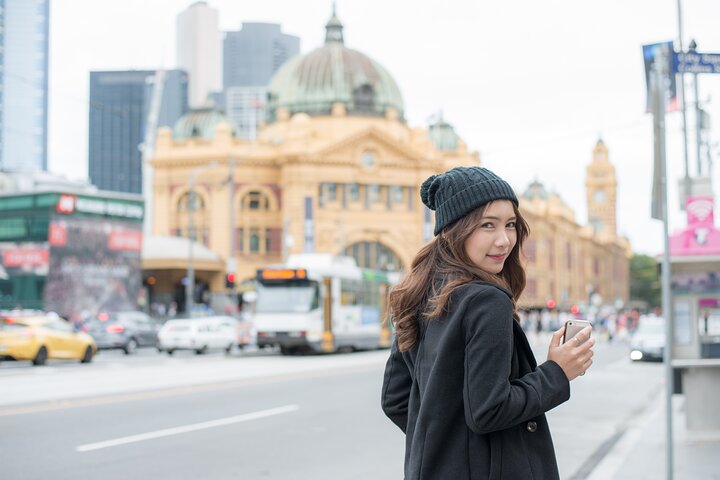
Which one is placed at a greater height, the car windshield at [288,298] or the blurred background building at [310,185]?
the blurred background building at [310,185]

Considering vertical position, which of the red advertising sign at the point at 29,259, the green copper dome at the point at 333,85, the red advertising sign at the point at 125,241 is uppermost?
the green copper dome at the point at 333,85

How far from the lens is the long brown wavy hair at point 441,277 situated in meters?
3.24

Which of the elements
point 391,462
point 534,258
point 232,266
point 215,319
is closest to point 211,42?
point 534,258

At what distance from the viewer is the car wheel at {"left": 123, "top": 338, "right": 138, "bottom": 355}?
3594cm

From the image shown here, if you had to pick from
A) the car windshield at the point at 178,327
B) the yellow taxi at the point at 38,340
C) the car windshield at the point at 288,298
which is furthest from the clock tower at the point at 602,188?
the yellow taxi at the point at 38,340

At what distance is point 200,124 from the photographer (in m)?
87.1

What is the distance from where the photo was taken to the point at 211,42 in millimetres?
152500

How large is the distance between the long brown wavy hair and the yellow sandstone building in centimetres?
6769

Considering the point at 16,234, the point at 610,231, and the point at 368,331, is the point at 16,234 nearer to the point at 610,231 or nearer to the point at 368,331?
the point at 368,331

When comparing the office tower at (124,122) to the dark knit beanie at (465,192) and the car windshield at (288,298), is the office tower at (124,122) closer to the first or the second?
the car windshield at (288,298)

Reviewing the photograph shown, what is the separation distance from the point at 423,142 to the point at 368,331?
47.4 meters

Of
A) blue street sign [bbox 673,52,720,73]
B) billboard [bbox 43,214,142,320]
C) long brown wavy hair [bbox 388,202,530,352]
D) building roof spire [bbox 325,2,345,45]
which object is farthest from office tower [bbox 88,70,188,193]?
long brown wavy hair [bbox 388,202,530,352]

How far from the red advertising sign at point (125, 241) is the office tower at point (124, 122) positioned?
127m

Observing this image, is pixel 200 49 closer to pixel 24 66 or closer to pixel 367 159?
pixel 367 159
